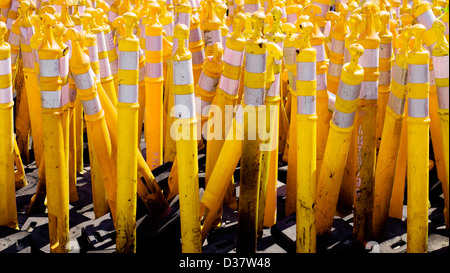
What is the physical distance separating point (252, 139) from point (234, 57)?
0.43 meters

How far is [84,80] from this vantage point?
273 centimetres

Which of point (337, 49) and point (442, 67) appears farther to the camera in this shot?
point (337, 49)

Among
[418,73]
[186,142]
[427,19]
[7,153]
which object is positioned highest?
[427,19]

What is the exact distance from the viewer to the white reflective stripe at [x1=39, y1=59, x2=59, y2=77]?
263 cm

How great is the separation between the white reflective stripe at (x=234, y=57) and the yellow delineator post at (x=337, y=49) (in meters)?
0.70

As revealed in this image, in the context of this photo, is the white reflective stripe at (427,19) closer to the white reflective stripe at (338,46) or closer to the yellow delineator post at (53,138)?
the white reflective stripe at (338,46)

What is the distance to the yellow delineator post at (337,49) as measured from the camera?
3.27m

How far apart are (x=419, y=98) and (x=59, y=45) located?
1.66 m

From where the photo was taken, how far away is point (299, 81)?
2639 mm

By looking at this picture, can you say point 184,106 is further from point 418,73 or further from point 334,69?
point 334,69

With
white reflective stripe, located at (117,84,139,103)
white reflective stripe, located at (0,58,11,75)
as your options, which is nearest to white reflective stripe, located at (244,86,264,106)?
white reflective stripe, located at (117,84,139,103)

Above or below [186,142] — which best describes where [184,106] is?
above

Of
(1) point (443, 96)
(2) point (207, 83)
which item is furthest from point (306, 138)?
(2) point (207, 83)

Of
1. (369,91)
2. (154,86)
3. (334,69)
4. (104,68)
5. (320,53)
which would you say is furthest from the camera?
(154,86)
